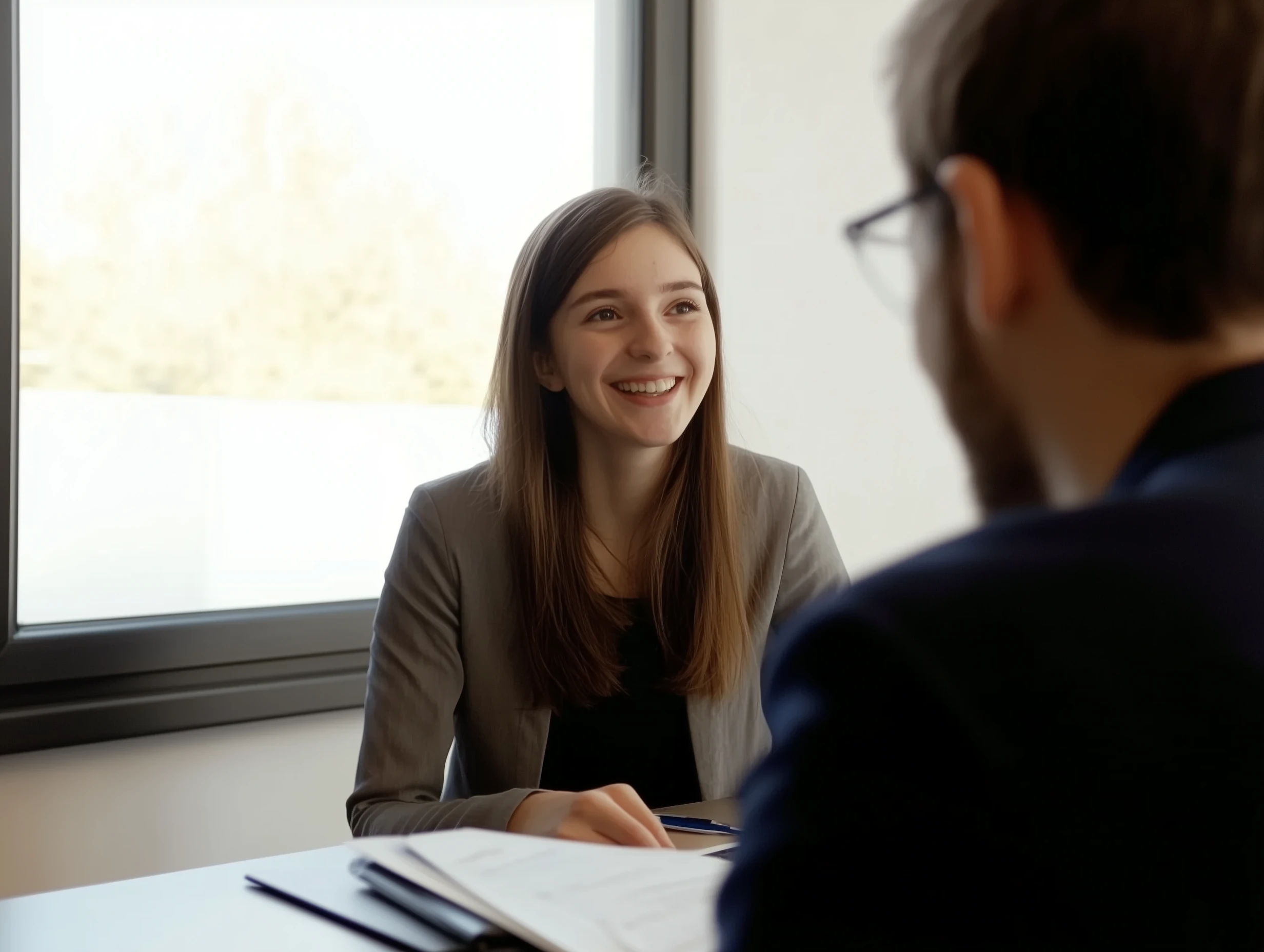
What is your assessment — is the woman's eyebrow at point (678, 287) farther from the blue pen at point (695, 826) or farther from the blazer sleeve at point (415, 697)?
the blue pen at point (695, 826)

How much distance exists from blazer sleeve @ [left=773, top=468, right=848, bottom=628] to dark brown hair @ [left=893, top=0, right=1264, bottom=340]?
122cm

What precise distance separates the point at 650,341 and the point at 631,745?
1.70ft

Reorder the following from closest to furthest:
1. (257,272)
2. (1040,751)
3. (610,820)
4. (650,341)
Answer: (1040,751)
(610,820)
(650,341)
(257,272)

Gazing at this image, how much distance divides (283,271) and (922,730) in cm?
183

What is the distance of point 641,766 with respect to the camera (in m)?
1.58

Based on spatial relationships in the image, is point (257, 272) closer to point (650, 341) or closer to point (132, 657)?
point (132, 657)

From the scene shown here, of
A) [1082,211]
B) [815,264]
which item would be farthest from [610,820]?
[815,264]

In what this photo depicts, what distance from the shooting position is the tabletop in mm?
931

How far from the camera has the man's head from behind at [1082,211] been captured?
0.48 metres

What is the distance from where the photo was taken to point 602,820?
1167 millimetres

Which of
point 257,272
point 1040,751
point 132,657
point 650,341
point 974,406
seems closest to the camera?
point 1040,751

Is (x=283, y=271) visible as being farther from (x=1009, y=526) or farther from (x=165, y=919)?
(x=1009, y=526)

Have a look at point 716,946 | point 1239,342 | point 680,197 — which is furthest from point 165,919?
point 680,197

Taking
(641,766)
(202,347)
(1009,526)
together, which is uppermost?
(202,347)
